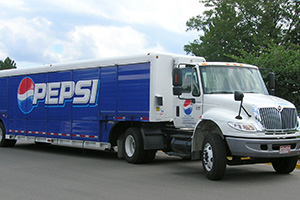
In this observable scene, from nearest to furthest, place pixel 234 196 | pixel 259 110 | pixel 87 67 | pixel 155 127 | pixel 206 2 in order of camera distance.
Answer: pixel 234 196
pixel 259 110
pixel 155 127
pixel 87 67
pixel 206 2

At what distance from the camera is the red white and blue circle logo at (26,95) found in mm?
15992

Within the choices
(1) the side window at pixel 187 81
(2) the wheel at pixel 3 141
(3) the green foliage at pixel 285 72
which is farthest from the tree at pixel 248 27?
(1) the side window at pixel 187 81

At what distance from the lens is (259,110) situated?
29.6 feet

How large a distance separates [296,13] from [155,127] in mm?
30238

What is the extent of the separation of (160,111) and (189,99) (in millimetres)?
1206

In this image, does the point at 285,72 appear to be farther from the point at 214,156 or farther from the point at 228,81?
the point at 214,156

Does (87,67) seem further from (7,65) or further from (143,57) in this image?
(7,65)

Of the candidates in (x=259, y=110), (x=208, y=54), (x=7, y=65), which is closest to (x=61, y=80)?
(x=259, y=110)

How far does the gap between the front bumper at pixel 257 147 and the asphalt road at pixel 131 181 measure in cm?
63

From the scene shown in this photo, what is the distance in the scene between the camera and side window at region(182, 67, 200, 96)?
10525mm

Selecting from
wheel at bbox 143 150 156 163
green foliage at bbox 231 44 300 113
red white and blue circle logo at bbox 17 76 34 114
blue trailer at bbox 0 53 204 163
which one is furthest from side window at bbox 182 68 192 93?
green foliage at bbox 231 44 300 113

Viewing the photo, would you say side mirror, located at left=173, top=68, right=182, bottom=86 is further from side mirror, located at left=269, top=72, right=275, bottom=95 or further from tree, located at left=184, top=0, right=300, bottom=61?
tree, located at left=184, top=0, right=300, bottom=61

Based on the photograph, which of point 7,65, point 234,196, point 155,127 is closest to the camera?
point 234,196

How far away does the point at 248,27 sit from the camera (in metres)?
36.2
